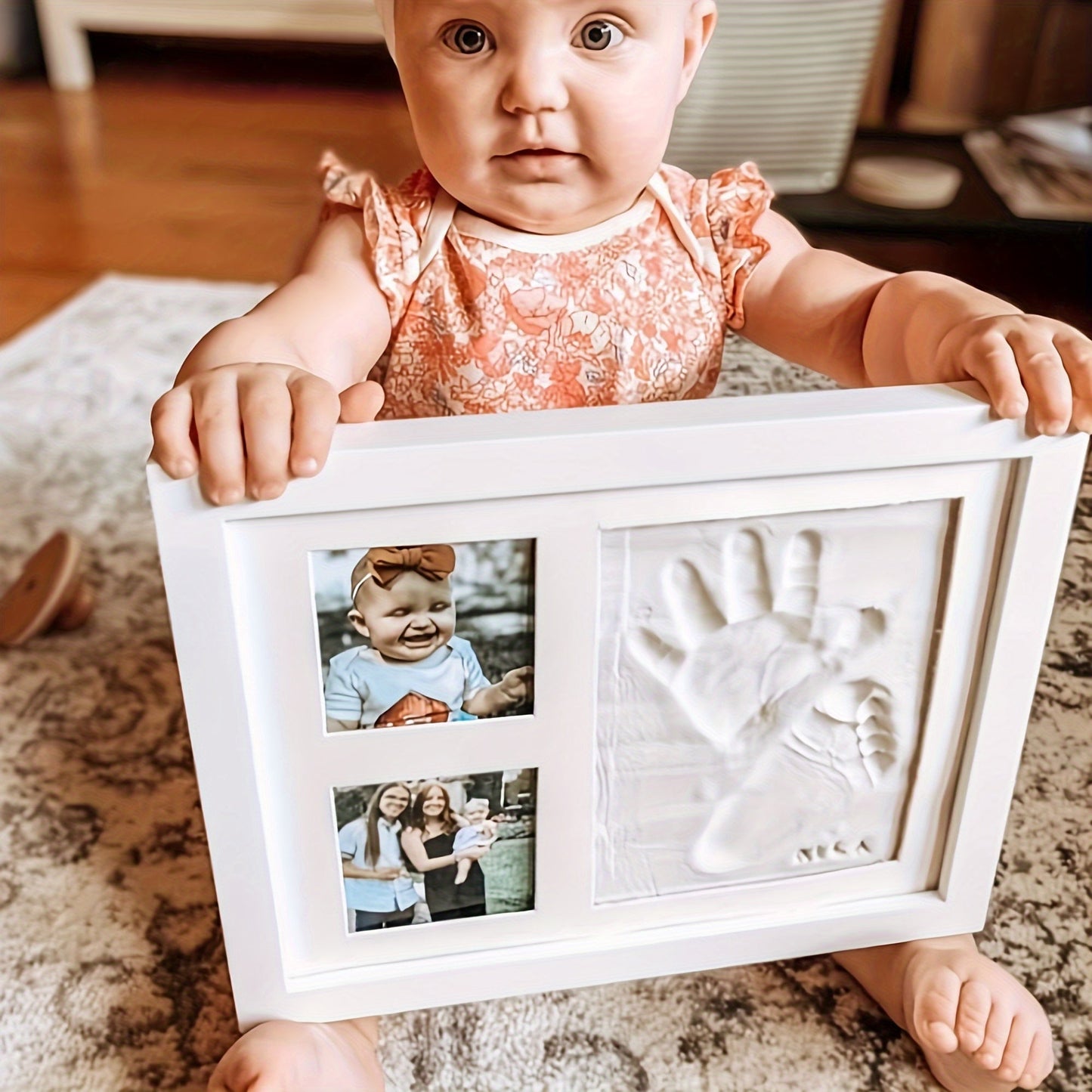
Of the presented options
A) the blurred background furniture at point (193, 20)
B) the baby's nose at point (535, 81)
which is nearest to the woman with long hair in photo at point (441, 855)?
the baby's nose at point (535, 81)

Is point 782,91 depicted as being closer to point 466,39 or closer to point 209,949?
point 466,39

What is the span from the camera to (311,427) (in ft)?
1.51

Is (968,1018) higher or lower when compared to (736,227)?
lower

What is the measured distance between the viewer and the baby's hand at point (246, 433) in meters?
0.46

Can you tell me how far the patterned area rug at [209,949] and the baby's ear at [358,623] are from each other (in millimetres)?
246

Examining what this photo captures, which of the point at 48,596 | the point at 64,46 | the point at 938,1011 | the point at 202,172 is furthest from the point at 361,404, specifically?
the point at 64,46

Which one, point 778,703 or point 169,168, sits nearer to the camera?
point 778,703

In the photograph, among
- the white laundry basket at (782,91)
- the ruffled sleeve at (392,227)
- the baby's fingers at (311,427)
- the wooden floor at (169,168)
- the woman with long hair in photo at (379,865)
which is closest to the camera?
the baby's fingers at (311,427)

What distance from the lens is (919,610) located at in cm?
56

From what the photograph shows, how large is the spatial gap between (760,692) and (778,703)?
0.04ft

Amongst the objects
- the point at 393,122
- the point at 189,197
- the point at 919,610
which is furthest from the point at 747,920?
the point at 393,122

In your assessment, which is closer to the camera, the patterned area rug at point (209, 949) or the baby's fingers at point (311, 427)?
the baby's fingers at point (311, 427)

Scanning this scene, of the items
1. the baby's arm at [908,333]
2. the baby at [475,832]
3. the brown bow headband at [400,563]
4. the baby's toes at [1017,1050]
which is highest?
the baby's arm at [908,333]

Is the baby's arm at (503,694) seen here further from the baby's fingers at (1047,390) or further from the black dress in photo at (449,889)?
the baby's fingers at (1047,390)
